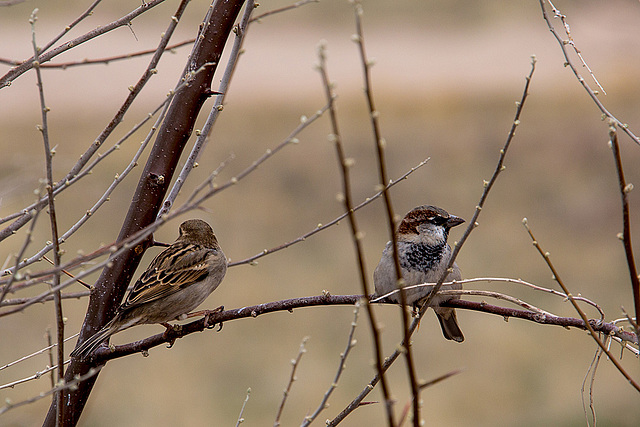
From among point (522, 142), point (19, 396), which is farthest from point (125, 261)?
point (522, 142)

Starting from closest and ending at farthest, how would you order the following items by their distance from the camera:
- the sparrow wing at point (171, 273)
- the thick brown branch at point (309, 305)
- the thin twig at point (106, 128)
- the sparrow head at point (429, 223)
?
the thin twig at point (106, 128)
the thick brown branch at point (309, 305)
the sparrow wing at point (171, 273)
the sparrow head at point (429, 223)

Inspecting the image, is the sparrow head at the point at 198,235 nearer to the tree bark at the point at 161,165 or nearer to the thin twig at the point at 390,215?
the tree bark at the point at 161,165

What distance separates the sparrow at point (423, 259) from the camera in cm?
272

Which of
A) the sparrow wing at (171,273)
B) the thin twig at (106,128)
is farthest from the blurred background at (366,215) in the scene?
the thin twig at (106,128)

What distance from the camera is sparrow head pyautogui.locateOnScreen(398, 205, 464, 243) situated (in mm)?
2938

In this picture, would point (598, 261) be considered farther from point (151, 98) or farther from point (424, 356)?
point (151, 98)

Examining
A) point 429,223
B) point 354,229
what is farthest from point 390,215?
point 429,223

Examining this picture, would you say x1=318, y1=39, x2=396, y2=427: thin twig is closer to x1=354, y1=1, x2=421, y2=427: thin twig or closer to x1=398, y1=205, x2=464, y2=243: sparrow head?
x1=354, y1=1, x2=421, y2=427: thin twig

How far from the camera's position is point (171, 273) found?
3000 millimetres

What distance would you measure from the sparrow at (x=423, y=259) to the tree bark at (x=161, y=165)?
3.12 feet

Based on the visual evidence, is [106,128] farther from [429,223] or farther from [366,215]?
[366,215]

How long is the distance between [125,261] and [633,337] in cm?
133

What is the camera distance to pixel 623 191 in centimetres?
117

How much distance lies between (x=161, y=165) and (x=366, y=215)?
27.7 ft
